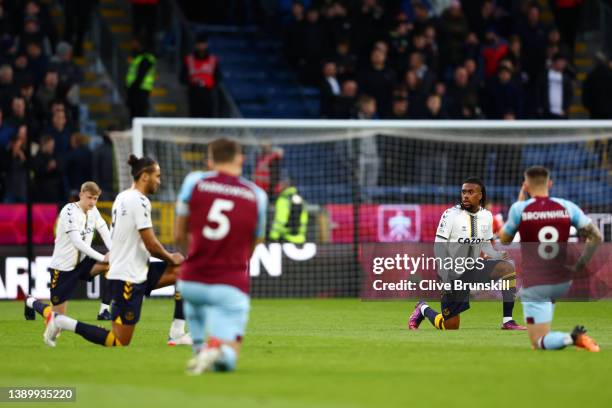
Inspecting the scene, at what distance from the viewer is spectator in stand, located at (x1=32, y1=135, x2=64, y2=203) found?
2320cm

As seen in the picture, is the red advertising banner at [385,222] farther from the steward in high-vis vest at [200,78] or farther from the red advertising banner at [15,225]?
the red advertising banner at [15,225]

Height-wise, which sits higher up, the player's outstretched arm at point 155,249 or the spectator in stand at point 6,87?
the spectator in stand at point 6,87

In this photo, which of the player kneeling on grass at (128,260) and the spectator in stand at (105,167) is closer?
the player kneeling on grass at (128,260)

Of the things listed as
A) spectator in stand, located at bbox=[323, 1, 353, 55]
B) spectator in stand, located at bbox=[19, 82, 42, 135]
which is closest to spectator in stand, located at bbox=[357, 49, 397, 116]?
spectator in stand, located at bbox=[323, 1, 353, 55]

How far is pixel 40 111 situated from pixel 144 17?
357 centimetres

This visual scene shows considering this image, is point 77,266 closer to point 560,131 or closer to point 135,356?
point 135,356

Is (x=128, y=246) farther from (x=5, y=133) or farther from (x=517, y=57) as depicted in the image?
A: (x=517, y=57)

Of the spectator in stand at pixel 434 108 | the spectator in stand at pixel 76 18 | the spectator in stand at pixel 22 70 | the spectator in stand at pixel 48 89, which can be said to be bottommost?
the spectator in stand at pixel 434 108

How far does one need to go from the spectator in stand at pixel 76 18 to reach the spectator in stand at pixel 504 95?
7869 millimetres

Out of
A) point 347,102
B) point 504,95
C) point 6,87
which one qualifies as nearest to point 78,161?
point 6,87

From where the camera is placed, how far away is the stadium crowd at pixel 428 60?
26.3 meters

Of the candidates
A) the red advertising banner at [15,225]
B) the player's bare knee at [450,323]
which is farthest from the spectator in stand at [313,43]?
the player's bare knee at [450,323]

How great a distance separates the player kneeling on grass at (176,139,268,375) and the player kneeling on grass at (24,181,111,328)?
568cm

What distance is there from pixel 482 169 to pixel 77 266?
37.0 ft
